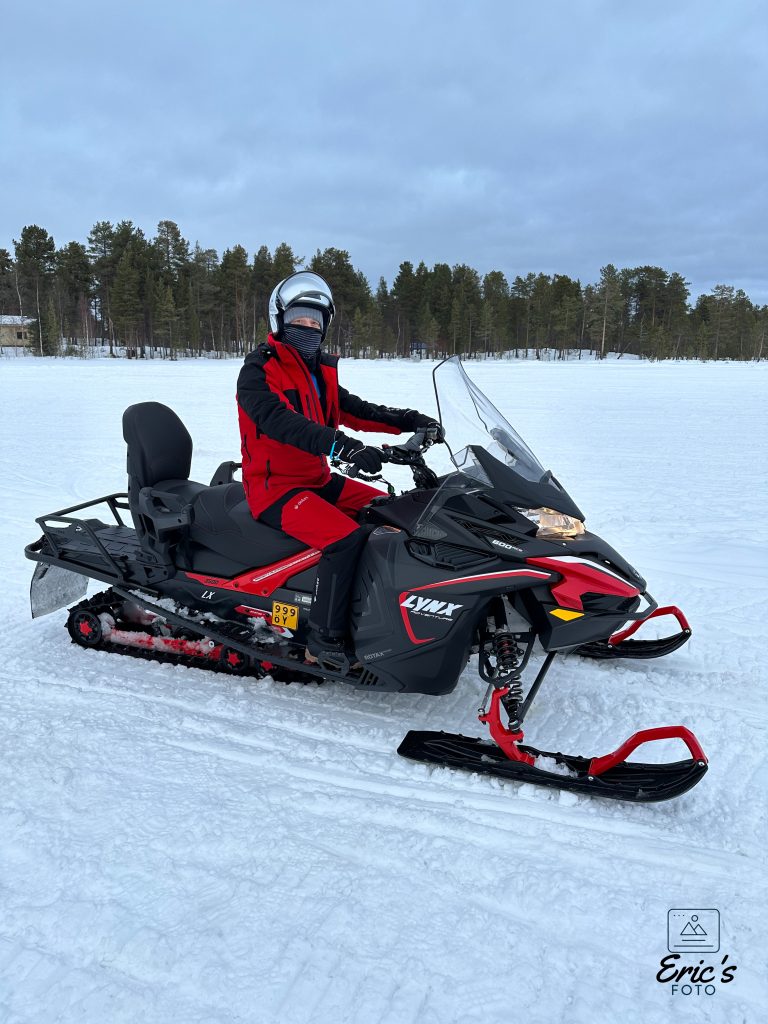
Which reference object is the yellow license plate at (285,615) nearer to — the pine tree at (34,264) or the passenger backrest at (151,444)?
the passenger backrest at (151,444)

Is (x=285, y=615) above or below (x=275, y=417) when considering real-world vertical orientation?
below

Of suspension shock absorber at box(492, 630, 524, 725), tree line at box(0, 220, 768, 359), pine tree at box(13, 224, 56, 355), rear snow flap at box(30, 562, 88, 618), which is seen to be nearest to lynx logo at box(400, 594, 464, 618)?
suspension shock absorber at box(492, 630, 524, 725)

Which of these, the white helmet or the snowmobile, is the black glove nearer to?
the snowmobile

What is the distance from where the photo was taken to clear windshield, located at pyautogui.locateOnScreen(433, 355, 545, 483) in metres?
2.96

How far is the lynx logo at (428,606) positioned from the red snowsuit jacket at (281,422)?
72 cm

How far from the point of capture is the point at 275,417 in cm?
297

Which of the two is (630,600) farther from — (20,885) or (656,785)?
(20,885)

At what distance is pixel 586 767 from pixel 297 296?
236 cm

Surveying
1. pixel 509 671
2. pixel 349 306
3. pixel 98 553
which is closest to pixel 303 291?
pixel 98 553

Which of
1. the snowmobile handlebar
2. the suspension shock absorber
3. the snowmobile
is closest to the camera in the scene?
the snowmobile

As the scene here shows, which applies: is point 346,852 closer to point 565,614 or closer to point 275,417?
point 565,614

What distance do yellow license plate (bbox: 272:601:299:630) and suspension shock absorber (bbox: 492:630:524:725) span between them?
3.20 ft

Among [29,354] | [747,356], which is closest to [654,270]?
[747,356]

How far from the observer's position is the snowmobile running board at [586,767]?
7.99 ft
